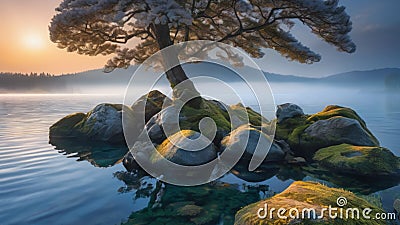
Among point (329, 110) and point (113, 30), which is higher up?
→ point (113, 30)

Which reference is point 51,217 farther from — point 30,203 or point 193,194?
point 193,194

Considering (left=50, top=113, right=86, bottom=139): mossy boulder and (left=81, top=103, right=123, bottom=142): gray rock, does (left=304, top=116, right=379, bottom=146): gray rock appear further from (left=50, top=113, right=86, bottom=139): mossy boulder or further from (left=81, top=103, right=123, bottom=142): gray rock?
(left=50, top=113, right=86, bottom=139): mossy boulder

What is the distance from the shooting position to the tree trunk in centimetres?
1675

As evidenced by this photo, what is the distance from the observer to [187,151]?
9938 millimetres

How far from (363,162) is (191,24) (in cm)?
926

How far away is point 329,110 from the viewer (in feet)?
53.1

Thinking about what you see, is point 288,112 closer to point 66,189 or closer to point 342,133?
point 342,133

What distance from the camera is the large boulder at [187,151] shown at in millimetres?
9766

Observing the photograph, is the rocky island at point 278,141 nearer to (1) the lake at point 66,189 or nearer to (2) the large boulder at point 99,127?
(2) the large boulder at point 99,127

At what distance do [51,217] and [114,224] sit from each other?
1634 mm

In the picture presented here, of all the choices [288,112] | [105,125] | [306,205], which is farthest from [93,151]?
[306,205]

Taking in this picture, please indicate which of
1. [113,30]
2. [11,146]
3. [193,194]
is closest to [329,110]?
[193,194]

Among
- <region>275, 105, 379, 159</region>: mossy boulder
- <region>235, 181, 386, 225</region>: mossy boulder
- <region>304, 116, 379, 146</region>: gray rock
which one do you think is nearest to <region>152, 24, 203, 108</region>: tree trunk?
<region>275, 105, 379, 159</region>: mossy boulder
